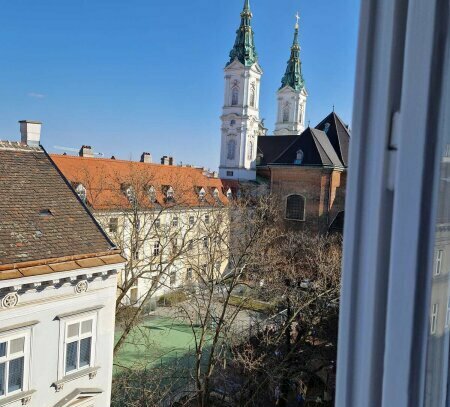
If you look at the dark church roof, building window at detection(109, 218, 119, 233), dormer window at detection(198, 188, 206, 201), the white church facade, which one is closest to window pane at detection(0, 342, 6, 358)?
building window at detection(109, 218, 119, 233)

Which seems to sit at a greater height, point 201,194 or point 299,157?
point 299,157

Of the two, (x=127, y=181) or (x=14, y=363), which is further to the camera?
(x=127, y=181)

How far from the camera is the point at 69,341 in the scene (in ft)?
16.2

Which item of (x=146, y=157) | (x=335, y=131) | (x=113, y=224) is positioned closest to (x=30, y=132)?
(x=113, y=224)

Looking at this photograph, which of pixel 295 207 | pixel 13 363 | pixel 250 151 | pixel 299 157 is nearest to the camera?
pixel 13 363

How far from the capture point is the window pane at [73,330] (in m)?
4.97

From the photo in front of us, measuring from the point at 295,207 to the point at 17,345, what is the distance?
14.7 metres

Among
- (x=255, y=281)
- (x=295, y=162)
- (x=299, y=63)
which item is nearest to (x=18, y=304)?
(x=255, y=281)

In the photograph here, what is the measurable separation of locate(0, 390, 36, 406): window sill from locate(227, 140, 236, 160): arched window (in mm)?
19755

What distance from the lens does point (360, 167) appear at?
65 centimetres

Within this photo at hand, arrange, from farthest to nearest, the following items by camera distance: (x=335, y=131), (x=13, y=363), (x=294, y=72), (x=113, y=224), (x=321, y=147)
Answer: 1. (x=294, y=72)
2. (x=335, y=131)
3. (x=321, y=147)
4. (x=113, y=224)
5. (x=13, y=363)

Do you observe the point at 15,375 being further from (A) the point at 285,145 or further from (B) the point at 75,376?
(A) the point at 285,145

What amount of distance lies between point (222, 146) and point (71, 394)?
19.9 metres

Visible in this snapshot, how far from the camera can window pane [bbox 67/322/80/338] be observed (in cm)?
497
